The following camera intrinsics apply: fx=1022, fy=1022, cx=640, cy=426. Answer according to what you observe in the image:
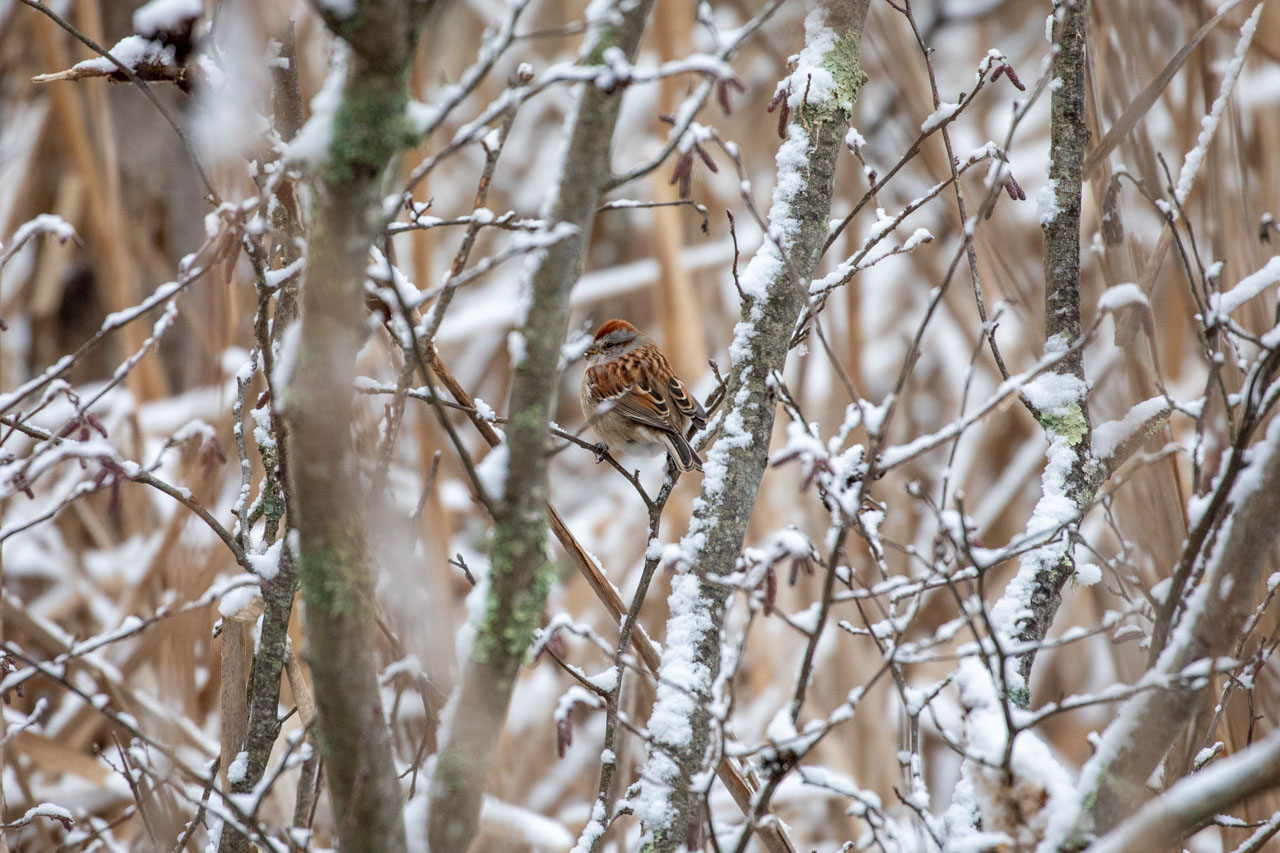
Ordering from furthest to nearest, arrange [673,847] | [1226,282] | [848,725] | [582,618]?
[582,618], [848,725], [1226,282], [673,847]

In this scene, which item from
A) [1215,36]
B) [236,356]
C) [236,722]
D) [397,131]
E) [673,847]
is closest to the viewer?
[397,131]

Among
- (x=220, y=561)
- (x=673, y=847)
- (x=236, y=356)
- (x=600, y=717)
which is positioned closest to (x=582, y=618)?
(x=600, y=717)

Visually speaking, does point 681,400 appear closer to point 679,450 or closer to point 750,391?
point 679,450

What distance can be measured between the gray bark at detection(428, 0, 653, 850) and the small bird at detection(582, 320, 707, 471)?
170cm

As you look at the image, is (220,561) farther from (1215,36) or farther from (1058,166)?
(1215,36)

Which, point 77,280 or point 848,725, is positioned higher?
point 77,280

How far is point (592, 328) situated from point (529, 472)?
3.18m

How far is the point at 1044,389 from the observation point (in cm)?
160

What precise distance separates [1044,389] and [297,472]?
1193 millimetres

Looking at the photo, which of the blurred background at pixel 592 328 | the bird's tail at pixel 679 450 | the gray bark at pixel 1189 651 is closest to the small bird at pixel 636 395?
the bird's tail at pixel 679 450

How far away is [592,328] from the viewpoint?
13.3 ft

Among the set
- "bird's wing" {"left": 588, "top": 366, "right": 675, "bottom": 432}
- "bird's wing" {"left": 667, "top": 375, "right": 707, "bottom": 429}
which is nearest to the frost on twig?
"bird's wing" {"left": 588, "top": 366, "right": 675, "bottom": 432}

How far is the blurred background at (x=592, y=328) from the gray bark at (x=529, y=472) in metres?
0.11

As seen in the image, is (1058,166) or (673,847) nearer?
(673,847)
